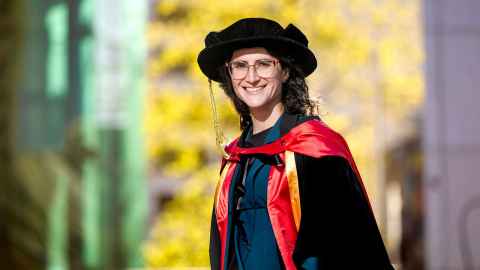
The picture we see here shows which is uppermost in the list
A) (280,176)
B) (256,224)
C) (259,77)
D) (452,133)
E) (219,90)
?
(219,90)

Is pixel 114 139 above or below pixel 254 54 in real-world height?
below

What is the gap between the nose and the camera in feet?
8.11

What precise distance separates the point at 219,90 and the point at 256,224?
554 cm

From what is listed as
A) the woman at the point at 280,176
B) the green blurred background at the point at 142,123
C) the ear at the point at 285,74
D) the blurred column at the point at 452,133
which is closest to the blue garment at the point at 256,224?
the woman at the point at 280,176

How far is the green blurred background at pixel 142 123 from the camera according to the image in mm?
7797

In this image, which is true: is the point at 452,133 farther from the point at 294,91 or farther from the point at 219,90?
the point at 294,91

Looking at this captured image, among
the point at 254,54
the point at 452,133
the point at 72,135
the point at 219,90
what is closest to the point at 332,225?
the point at 254,54

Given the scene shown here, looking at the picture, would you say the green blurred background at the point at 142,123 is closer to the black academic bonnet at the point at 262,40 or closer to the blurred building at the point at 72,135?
the blurred building at the point at 72,135

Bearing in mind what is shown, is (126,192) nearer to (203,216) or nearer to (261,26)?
(203,216)

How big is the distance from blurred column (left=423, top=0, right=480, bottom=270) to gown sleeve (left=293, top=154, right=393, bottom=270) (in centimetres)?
583

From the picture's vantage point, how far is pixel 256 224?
240cm

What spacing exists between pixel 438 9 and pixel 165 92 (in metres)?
2.47

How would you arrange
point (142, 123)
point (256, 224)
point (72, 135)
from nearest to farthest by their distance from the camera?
point (256, 224) → point (72, 135) → point (142, 123)

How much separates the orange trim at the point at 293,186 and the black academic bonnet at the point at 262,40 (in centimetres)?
30
